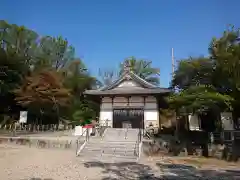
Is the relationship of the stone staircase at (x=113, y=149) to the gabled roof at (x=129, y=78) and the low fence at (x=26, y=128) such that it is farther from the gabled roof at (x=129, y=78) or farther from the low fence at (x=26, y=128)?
the low fence at (x=26, y=128)

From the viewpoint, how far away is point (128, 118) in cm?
2544

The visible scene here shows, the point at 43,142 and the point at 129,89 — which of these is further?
the point at 129,89

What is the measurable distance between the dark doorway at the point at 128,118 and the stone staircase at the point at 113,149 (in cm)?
503

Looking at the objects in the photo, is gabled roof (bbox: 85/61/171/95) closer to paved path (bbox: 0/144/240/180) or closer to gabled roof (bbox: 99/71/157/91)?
gabled roof (bbox: 99/71/157/91)

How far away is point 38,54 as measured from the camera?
39.2 meters

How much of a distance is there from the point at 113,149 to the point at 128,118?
436 inches

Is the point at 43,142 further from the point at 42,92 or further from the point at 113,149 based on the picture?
the point at 42,92

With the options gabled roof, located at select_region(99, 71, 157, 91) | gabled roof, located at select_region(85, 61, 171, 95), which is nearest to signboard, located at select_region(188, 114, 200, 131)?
gabled roof, located at select_region(85, 61, 171, 95)

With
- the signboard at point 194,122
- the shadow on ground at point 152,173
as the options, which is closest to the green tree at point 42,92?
the signboard at point 194,122

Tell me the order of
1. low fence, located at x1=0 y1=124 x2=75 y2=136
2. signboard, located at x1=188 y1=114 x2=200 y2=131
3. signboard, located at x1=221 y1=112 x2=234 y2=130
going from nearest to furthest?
1. signboard, located at x1=221 y1=112 x2=234 y2=130
2. low fence, located at x1=0 y1=124 x2=75 y2=136
3. signboard, located at x1=188 y1=114 x2=200 y2=131

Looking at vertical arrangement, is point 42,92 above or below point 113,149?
above

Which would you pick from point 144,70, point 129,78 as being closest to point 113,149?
point 129,78

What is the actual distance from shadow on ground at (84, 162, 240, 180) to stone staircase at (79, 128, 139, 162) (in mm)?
1524

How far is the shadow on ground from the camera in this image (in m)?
8.98
